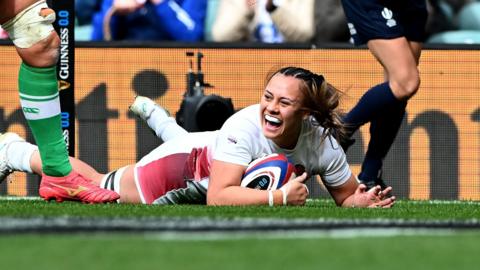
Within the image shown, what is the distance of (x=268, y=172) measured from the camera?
605 cm

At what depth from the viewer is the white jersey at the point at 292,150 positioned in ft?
19.9

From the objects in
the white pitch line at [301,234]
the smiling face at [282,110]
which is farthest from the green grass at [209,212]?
the white pitch line at [301,234]

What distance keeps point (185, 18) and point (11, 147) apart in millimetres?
3420

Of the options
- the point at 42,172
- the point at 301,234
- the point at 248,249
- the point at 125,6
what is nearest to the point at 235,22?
the point at 125,6

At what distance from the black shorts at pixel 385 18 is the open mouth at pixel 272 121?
1.52 metres

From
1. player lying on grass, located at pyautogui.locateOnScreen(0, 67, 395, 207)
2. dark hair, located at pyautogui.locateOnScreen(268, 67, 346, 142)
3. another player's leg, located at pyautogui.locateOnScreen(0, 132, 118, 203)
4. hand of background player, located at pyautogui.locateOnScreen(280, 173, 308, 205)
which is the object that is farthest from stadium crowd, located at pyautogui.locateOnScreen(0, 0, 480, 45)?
hand of background player, located at pyautogui.locateOnScreen(280, 173, 308, 205)

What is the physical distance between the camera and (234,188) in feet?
19.6

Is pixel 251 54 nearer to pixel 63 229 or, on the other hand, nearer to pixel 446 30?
pixel 446 30

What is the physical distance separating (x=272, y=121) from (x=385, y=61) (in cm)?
153

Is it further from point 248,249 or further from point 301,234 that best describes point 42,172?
point 248,249

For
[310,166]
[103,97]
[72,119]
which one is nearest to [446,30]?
[103,97]

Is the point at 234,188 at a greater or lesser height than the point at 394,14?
lesser

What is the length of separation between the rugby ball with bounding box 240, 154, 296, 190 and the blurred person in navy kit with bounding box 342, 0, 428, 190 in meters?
1.24

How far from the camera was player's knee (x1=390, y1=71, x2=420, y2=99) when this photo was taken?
7348 mm
